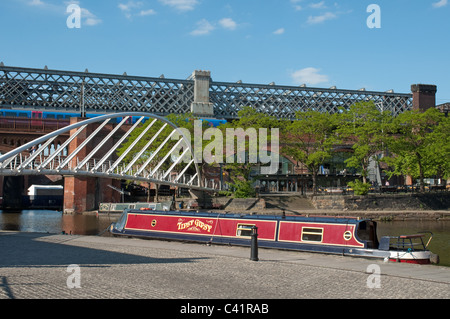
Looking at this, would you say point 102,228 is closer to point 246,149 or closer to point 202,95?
point 246,149

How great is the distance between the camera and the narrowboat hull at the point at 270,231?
20.6 m

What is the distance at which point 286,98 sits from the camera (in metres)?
104

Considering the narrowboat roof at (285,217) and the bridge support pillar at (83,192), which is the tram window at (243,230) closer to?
the narrowboat roof at (285,217)

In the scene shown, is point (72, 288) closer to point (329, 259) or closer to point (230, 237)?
point (329, 259)

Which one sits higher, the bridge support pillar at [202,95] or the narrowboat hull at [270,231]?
the bridge support pillar at [202,95]

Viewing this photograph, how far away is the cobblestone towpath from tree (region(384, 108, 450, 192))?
4171cm

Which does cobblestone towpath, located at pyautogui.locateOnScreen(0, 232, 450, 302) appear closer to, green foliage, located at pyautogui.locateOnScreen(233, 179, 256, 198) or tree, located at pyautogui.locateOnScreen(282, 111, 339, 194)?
green foliage, located at pyautogui.locateOnScreen(233, 179, 256, 198)

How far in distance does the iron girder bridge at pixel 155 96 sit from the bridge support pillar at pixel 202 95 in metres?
0.45

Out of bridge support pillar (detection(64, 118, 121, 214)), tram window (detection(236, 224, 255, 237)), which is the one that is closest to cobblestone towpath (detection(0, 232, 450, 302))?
tram window (detection(236, 224, 255, 237))

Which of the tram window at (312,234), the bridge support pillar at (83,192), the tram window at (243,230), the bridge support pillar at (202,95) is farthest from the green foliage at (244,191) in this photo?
the bridge support pillar at (202,95)

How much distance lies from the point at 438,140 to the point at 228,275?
2010 inches

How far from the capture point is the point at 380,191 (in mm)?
58312

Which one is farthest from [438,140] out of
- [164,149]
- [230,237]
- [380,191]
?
[230,237]
